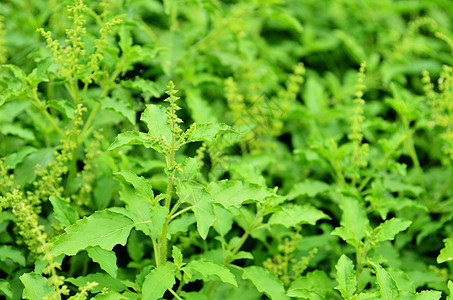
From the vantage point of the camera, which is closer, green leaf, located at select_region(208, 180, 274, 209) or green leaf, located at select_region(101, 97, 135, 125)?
green leaf, located at select_region(208, 180, 274, 209)

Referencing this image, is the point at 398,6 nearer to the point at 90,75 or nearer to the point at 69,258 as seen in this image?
the point at 90,75

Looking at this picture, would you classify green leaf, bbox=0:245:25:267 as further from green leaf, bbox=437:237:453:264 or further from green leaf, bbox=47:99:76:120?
green leaf, bbox=437:237:453:264

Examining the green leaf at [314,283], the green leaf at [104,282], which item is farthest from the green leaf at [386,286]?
the green leaf at [104,282]

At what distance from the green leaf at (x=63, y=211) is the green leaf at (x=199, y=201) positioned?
0.61m

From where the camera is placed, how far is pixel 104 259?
1.94 m

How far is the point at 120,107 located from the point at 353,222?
1426 millimetres

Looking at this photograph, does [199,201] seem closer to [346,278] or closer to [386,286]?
[346,278]

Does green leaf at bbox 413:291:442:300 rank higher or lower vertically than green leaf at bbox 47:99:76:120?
lower

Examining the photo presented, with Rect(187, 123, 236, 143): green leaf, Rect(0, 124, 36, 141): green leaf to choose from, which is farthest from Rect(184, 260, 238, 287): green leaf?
Rect(0, 124, 36, 141): green leaf

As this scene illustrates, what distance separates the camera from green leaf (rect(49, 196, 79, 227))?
2053 mm

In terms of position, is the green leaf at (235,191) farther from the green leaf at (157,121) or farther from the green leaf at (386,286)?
the green leaf at (386,286)

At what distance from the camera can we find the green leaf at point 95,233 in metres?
1.79

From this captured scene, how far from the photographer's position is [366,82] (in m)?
3.89

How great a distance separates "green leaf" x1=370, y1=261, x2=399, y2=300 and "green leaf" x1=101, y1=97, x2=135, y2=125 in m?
1.45
